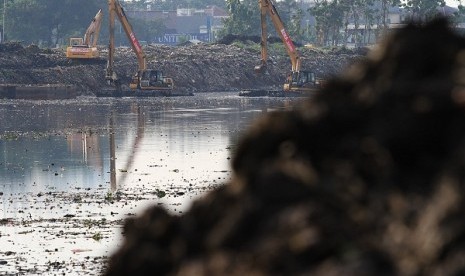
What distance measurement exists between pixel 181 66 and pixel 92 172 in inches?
3940

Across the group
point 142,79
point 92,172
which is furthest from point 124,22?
point 92,172

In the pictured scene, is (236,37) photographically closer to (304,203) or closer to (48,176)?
(48,176)

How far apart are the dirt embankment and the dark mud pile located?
387ft

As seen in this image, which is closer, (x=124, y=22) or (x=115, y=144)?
(x=115, y=144)

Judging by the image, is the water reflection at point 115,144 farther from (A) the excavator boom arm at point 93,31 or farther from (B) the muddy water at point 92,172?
(A) the excavator boom arm at point 93,31

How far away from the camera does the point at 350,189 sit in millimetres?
4719

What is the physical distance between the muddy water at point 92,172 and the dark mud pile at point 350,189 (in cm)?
147

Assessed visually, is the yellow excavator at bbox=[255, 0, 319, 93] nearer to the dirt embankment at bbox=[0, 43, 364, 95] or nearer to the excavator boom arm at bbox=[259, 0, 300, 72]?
the excavator boom arm at bbox=[259, 0, 300, 72]

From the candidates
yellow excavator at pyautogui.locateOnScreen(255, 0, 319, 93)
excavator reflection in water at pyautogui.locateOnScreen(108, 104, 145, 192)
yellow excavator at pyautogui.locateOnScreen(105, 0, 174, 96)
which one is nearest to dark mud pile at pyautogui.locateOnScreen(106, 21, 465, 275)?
excavator reflection in water at pyautogui.locateOnScreen(108, 104, 145, 192)

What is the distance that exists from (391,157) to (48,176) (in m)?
40.0

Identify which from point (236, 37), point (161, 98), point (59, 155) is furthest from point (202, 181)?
point (236, 37)

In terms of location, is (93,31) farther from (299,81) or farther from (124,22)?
(299,81)

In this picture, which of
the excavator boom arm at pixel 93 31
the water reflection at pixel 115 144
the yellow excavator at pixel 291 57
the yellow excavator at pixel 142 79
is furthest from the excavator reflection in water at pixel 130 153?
the yellow excavator at pixel 291 57

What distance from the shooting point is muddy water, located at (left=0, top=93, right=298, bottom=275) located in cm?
2680
